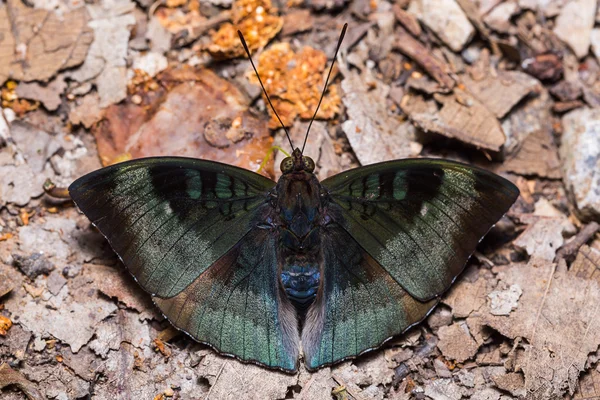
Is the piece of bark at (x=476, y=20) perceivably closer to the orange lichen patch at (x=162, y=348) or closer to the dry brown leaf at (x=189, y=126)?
the dry brown leaf at (x=189, y=126)

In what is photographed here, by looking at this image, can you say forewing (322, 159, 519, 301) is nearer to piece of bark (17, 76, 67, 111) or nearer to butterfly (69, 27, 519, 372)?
butterfly (69, 27, 519, 372)

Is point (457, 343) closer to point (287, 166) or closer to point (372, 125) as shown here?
point (287, 166)

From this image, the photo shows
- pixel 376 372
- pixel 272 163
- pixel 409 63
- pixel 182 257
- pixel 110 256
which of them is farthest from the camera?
pixel 409 63

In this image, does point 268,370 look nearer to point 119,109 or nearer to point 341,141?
point 341,141

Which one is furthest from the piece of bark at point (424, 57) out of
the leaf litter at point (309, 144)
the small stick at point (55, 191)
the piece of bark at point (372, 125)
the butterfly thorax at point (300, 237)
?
the small stick at point (55, 191)

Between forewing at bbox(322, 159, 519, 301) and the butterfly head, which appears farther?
the butterfly head

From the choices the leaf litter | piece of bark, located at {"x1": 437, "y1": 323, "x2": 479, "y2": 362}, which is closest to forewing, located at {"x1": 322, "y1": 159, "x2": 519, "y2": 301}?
piece of bark, located at {"x1": 437, "y1": 323, "x2": 479, "y2": 362}

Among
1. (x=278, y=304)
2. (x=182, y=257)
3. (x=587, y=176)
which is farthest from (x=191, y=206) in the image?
(x=587, y=176)
